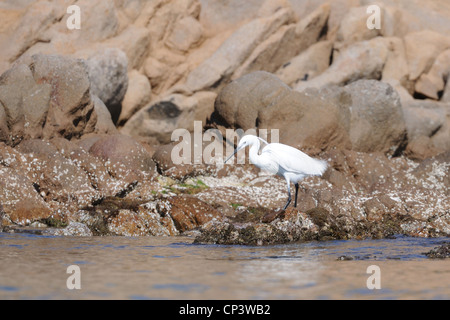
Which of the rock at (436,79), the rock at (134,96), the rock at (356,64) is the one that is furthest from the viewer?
the rock at (436,79)

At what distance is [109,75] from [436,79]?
436 inches

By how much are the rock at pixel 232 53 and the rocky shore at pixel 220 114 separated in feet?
0.15

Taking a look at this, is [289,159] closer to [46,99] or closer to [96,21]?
[46,99]

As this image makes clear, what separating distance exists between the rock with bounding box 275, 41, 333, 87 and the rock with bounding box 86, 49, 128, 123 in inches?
206

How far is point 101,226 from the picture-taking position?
12.0 meters

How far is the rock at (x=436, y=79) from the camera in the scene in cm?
2383

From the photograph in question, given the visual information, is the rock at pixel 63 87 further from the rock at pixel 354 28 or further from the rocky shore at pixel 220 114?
the rock at pixel 354 28

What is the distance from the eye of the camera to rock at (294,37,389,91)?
72.5 ft

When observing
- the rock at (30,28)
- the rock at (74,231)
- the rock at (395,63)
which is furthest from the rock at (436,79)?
the rock at (74,231)

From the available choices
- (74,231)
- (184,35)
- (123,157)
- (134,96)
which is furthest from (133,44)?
(74,231)

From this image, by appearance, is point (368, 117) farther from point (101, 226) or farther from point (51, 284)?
point (51, 284)

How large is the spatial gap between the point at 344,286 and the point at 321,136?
11.3m

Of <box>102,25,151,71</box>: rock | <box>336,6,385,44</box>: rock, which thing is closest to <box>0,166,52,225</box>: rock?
<box>102,25,151,71</box>: rock

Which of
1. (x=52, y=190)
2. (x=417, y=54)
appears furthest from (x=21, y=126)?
(x=417, y=54)
